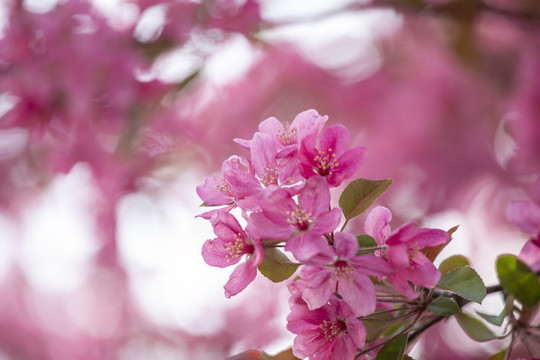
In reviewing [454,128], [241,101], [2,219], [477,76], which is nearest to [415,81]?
[454,128]

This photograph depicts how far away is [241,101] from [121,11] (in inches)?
34.8

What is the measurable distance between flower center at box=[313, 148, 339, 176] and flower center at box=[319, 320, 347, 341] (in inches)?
5.4

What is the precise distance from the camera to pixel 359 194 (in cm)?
59

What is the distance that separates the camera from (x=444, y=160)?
2125 millimetres

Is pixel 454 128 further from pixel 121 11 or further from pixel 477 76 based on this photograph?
pixel 121 11

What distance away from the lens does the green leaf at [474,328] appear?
65 centimetres

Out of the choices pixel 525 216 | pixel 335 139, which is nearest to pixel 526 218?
pixel 525 216

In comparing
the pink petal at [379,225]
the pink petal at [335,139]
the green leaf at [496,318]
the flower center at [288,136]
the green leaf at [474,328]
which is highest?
the pink petal at [335,139]

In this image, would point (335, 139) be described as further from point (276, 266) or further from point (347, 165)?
point (276, 266)

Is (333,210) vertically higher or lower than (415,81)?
higher

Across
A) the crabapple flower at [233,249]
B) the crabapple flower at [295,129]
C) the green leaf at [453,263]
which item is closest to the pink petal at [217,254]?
the crabapple flower at [233,249]

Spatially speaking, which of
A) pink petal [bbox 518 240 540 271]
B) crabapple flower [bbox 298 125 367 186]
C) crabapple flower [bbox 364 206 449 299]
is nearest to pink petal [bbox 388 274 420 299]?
crabapple flower [bbox 364 206 449 299]

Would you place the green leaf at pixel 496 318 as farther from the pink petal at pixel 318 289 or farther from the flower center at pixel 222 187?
the flower center at pixel 222 187

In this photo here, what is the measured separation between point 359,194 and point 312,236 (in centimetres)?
9
